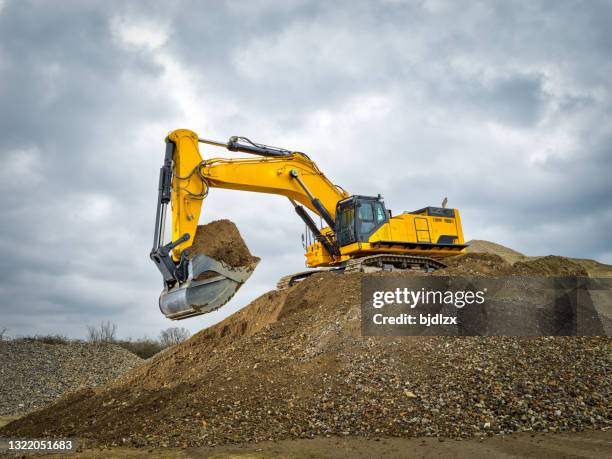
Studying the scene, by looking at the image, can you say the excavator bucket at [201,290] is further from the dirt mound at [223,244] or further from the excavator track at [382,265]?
the excavator track at [382,265]

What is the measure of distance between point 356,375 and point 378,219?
7.22 meters

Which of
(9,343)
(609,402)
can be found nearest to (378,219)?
(609,402)

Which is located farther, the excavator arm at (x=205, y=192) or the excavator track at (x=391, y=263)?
the excavator track at (x=391, y=263)

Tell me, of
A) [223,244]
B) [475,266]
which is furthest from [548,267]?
[223,244]

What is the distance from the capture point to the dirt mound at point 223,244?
38.3 ft

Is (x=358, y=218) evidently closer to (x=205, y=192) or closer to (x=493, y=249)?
(x=205, y=192)

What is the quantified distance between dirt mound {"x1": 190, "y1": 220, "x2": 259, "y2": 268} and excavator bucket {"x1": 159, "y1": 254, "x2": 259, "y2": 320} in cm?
19

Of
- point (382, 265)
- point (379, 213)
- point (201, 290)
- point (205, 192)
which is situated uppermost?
point (379, 213)

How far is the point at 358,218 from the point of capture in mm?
16328

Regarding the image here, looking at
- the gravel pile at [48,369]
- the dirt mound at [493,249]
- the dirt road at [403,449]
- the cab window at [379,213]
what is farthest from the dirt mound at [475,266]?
the gravel pile at [48,369]

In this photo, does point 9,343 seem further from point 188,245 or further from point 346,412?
point 346,412

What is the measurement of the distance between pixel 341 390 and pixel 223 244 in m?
4.02

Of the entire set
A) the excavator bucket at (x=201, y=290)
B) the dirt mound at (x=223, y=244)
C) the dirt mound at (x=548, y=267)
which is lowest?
the excavator bucket at (x=201, y=290)

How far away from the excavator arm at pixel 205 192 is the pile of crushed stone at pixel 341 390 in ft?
5.61
